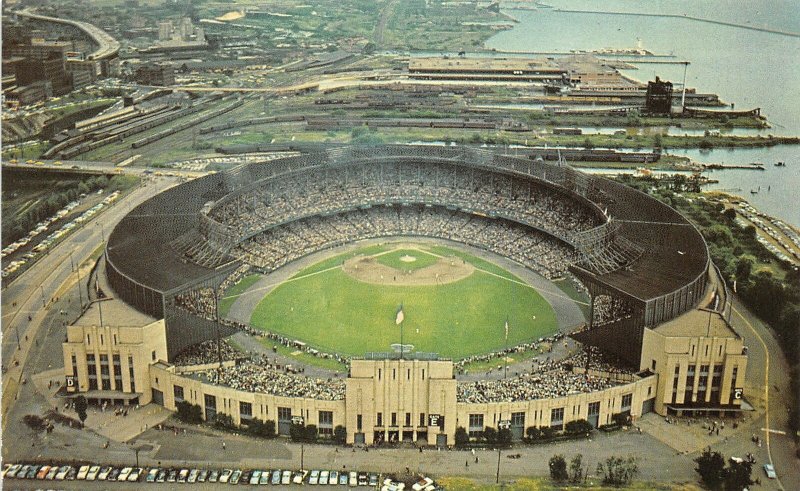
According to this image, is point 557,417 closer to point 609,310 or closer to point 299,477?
point 609,310

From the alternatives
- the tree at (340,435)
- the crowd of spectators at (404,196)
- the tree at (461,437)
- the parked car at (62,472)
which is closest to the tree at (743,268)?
the crowd of spectators at (404,196)

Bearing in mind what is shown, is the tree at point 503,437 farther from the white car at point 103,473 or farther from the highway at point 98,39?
the highway at point 98,39

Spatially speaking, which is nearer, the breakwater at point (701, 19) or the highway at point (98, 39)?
the breakwater at point (701, 19)

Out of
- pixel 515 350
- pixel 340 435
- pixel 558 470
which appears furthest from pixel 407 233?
pixel 558 470

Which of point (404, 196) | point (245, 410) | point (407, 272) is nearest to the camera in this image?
point (245, 410)

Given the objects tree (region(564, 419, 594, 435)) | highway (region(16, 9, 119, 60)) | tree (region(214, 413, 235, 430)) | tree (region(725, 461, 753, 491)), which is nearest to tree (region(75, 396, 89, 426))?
tree (region(214, 413, 235, 430))
